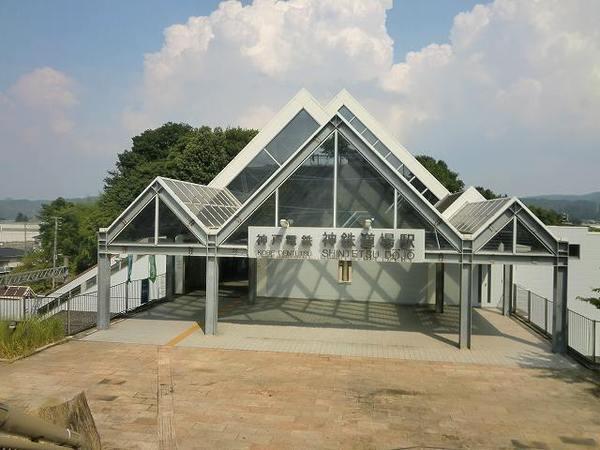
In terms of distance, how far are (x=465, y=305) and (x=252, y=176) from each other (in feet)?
36.8

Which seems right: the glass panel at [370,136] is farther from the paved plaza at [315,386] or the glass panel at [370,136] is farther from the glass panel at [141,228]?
the glass panel at [141,228]

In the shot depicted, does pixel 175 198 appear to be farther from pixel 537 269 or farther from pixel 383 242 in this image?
pixel 537 269

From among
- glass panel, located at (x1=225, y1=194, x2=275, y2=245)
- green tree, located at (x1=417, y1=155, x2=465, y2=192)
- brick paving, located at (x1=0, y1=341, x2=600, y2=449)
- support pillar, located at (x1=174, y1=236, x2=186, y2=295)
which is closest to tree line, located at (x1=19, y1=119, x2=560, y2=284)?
green tree, located at (x1=417, y1=155, x2=465, y2=192)

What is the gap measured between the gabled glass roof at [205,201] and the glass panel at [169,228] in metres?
0.61

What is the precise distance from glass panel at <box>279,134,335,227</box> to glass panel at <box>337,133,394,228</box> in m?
0.34

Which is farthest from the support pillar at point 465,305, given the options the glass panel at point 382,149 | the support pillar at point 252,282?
the support pillar at point 252,282

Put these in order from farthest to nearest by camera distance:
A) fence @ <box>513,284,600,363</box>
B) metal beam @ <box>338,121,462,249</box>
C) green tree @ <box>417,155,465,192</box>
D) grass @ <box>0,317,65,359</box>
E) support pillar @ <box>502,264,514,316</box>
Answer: green tree @ <box>417,155,465,192</box> → support pillar @ <box>502,264,514,316</box> → fence @ <box>513,284,600,363</box> → metal beam @ <box>338,121,462,249</box> → grass @ <box>0,317,65,359</box>

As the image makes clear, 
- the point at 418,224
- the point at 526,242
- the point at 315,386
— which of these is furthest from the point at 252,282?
the point at 526,242

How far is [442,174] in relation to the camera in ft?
199

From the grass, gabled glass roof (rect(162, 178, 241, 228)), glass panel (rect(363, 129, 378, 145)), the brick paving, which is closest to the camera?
the brick paving

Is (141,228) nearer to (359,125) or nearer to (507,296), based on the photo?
(359,125)

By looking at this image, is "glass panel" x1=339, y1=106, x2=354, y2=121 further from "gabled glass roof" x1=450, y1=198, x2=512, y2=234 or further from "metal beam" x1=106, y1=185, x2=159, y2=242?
"metal beam" x1=106, y1=185, x2=159, y2=242

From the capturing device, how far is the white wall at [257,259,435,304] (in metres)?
25.0

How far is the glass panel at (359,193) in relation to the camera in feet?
55.3
